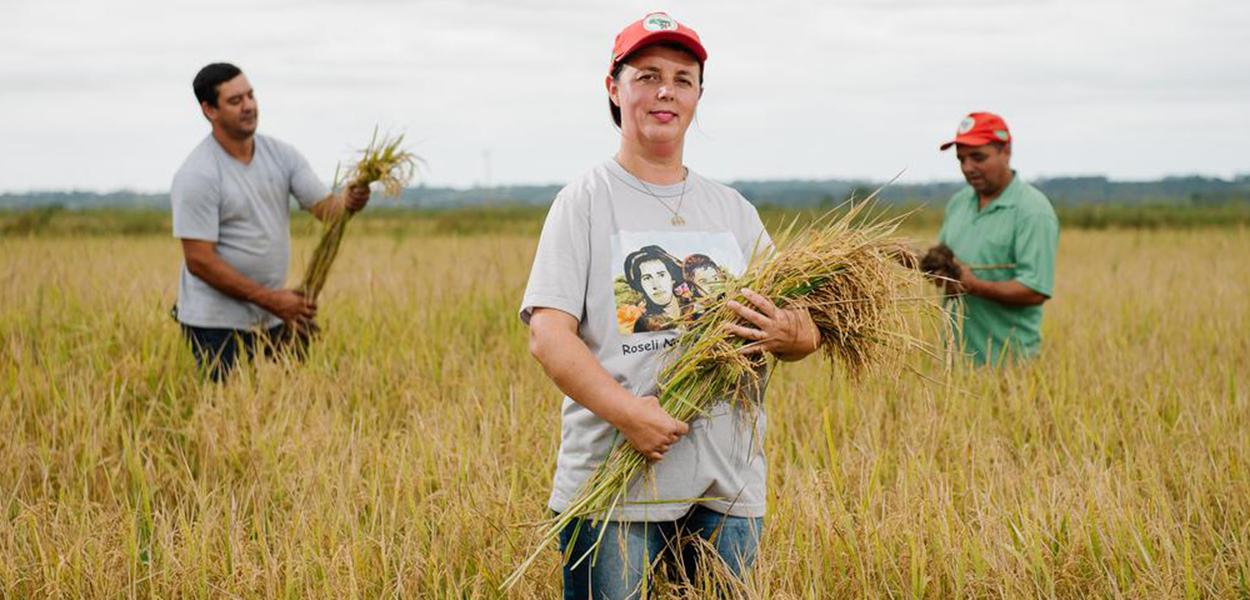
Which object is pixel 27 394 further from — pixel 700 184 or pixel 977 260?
pixel 977 260

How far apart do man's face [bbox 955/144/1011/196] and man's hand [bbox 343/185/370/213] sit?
2719mm

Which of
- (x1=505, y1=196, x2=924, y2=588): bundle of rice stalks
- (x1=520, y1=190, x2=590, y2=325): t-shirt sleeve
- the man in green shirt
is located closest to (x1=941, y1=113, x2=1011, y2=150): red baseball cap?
the man in green shirt

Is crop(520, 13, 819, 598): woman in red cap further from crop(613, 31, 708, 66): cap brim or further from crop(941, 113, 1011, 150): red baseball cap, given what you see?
crop(941, 113, 1011, 150): red baseball cap

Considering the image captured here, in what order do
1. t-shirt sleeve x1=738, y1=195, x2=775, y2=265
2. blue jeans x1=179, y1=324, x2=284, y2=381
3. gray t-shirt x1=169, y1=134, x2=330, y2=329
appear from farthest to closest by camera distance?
blue jeans x1=179, y1=324, x2=284, y2=381, gray t-shirt x1=169, y1=134, x2=330, y2=329, t-shirt sleeve x1=738, y1=195, x2=775, y2=265

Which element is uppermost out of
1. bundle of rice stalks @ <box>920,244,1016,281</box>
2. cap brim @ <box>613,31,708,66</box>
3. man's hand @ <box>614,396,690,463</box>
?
cap brim @ <box>613,31,708,66</box>

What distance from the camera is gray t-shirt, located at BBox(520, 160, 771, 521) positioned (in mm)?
2041

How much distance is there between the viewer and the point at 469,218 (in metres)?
25.5

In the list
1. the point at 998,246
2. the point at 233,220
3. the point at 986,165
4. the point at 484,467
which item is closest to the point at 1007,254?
the point at 998,246

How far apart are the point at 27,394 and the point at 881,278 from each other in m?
3.80

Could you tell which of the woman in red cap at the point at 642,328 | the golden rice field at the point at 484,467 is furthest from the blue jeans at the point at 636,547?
the golden rice field at the point at 484,467

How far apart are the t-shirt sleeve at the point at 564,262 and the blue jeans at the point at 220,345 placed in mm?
2899

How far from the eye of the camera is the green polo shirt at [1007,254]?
458 cm

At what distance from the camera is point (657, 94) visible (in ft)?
6.84

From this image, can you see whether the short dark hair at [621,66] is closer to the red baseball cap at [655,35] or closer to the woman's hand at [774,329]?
the red baseball cap at [655,35]
